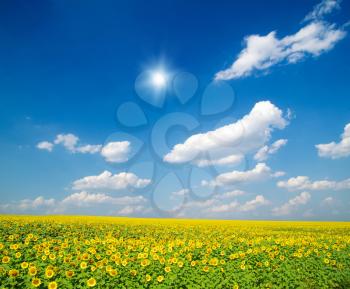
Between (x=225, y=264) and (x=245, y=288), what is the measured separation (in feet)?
4.42

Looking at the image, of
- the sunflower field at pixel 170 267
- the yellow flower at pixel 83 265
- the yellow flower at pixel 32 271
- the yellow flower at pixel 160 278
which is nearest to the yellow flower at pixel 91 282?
the sunflower field at pixel 170 267

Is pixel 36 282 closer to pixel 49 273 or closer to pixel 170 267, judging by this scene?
pixel 49 273

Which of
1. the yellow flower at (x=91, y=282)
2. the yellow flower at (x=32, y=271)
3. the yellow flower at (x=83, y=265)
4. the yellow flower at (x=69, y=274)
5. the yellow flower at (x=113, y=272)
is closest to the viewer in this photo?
the yellow flower at (x=91, y=282)

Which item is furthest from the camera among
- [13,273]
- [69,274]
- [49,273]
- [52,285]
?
[69,274]

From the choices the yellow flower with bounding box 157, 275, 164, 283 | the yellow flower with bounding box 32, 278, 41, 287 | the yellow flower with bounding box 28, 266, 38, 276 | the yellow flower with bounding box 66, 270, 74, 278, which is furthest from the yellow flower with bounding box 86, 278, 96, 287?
the yellow flower with bounding box 157, 275, 164, 283

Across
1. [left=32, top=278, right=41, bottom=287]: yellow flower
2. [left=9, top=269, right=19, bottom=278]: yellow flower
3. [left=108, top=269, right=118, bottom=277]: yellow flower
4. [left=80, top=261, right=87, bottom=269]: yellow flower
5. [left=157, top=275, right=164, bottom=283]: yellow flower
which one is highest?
[left=80, top=261, right=87, bottom=269]: yellow flower

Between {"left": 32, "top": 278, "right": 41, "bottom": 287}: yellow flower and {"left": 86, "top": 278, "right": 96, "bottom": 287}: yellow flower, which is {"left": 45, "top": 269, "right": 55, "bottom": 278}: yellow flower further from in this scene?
{"left": 86, "top": 278, "right": 96, "bottom": 287}: yellow flower

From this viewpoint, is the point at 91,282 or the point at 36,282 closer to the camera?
the point at 36,282

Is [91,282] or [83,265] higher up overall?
[83,265]

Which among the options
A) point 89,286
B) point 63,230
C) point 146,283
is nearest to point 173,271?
point 146,283

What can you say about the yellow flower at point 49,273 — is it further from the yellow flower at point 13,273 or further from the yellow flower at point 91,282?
the yellow flower at point 91,282

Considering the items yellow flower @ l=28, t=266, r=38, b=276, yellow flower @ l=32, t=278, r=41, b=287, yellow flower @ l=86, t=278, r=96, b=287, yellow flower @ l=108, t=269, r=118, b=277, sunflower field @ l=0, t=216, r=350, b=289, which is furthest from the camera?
yellow flower @ l=108, t=269, r=118, b=277

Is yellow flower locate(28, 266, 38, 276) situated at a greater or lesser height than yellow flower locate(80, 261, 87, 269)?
lesser

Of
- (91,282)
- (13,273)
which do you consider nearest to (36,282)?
(13,273)
